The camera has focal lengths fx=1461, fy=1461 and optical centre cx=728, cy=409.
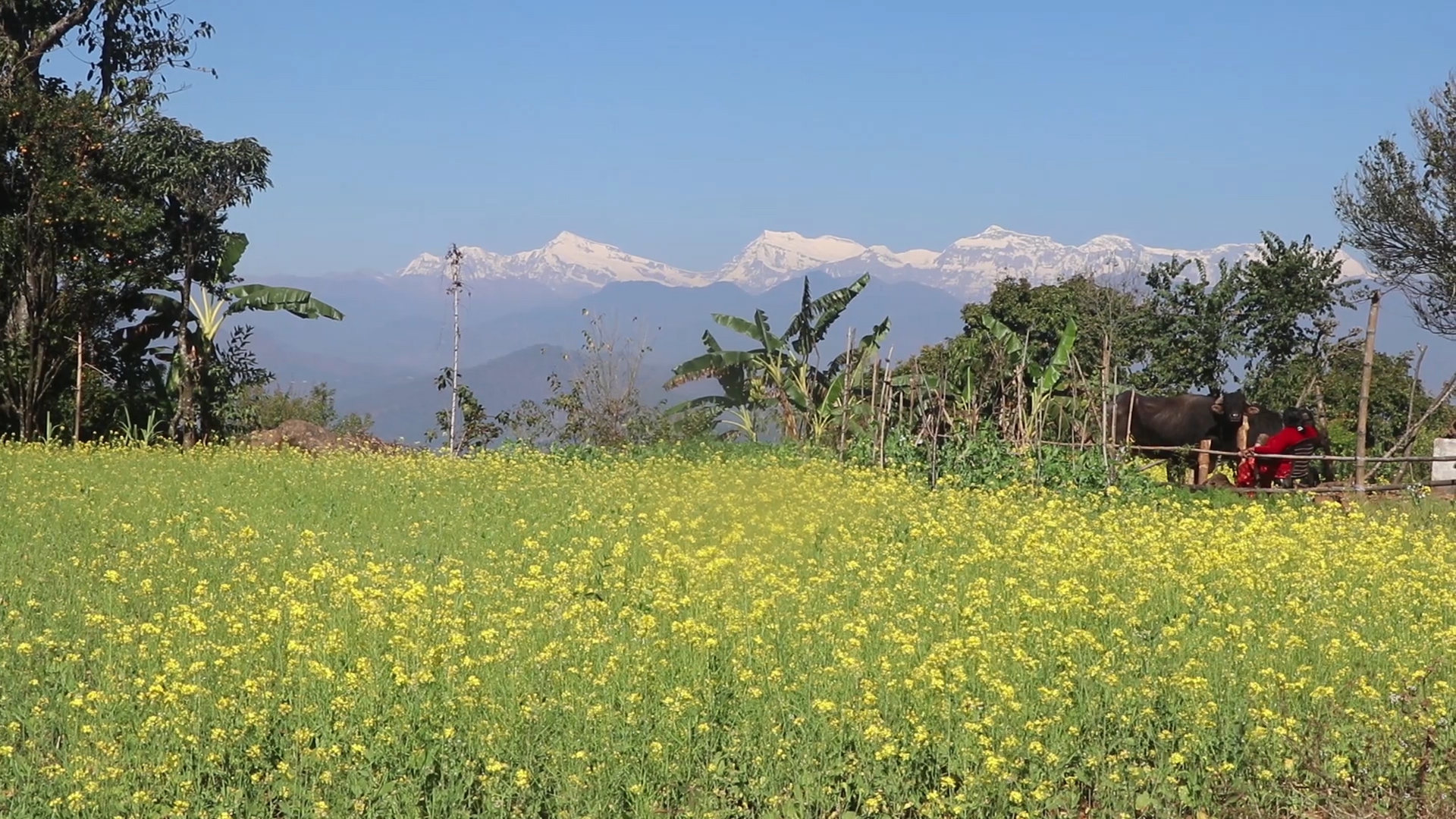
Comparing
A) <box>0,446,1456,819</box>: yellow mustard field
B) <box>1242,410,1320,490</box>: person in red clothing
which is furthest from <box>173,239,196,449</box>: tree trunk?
<box>1242,410,1320,490</box>: person in red clothing

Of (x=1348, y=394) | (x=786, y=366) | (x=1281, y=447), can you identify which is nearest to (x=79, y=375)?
(x=786, y=366)

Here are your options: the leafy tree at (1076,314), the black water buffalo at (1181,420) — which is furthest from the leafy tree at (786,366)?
the leafy tree at (1076,314)

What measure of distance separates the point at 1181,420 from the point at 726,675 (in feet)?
42.1

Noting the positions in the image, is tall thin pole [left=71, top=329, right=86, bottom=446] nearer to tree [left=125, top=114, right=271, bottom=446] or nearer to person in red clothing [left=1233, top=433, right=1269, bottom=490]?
tree [left=125, top=114, right=271, bottom=446]

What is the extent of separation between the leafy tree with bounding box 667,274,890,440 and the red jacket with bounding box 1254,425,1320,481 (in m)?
5.32

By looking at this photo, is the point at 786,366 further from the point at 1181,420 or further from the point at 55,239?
the point at 55,239

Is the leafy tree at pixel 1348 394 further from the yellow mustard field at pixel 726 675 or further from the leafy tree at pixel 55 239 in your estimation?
the leafy tree at pixel 55 239

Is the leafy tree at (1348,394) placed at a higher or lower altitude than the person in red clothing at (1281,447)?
higher

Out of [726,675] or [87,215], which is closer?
[726,675]

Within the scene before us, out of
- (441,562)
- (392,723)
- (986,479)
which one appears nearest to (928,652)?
(392,723)

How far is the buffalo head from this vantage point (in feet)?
57.0

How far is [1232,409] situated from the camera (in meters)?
17.4

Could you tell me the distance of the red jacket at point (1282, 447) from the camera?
16391mm

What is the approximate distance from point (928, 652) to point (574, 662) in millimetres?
1626
